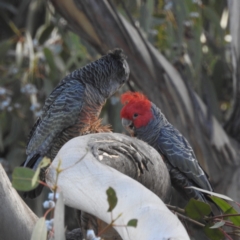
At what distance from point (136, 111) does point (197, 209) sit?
3.06 feet

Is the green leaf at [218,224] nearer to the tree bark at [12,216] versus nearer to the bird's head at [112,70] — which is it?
the tree bark at [12,216]

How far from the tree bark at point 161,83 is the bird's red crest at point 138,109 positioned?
0.65m

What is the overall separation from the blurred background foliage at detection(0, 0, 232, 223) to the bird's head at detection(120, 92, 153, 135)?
77cm

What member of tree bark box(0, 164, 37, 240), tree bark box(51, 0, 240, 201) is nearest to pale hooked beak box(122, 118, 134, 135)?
tree bark box(51, 0, 240, 201)

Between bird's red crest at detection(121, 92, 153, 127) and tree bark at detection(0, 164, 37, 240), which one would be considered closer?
tree bark at detection(0, 164, 37, 240)

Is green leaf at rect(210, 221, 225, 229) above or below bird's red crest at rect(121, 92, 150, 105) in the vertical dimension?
below

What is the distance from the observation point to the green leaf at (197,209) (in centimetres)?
126

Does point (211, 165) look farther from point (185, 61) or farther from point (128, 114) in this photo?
point (128, 114)

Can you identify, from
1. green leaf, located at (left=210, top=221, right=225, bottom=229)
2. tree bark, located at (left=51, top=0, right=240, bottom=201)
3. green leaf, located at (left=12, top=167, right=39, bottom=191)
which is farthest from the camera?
tree bark, located at (left=51, top=0, right=240, bottom=201)

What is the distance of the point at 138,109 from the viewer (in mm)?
2164

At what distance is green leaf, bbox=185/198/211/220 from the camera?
4.13ft

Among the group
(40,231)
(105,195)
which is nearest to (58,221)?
(40,231)

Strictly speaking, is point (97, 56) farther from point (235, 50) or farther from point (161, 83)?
point (235, 50)

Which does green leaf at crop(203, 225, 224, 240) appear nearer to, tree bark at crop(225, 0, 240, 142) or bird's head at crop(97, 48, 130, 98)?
bird's head at crop(97, 48, 130, 98)
